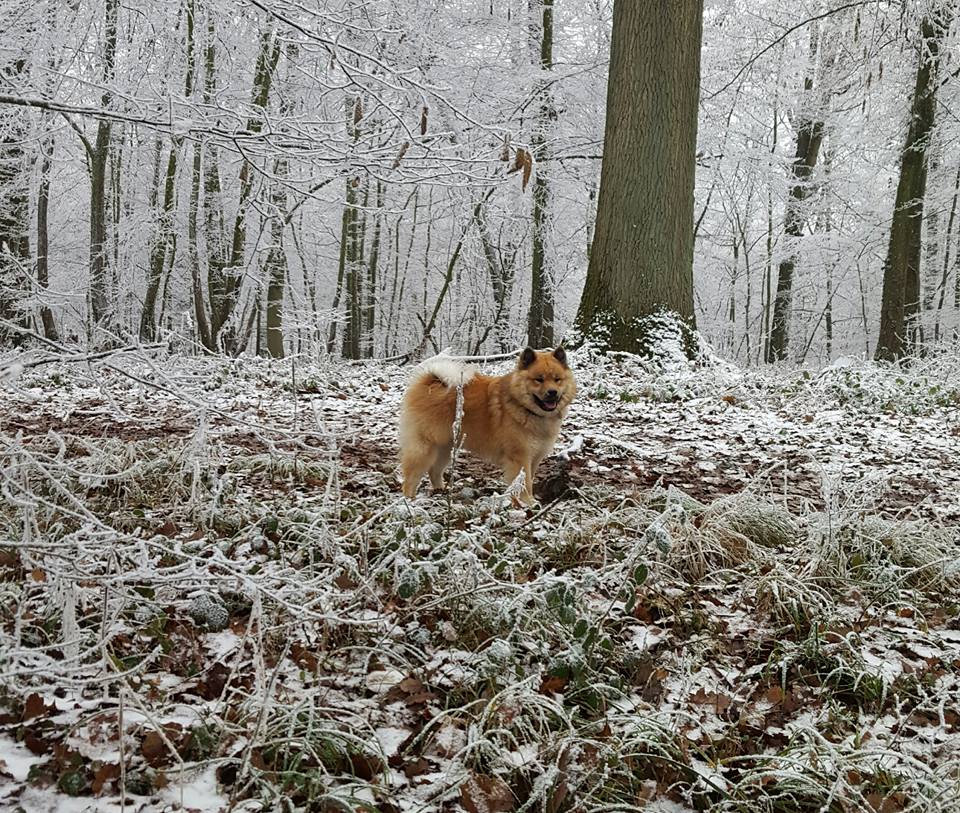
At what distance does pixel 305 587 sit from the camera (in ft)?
5.73

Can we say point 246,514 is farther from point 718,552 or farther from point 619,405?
point 619,405

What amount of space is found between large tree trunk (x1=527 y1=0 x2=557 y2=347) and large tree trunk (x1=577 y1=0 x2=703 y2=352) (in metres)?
4.65

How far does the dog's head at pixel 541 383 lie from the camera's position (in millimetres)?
4566

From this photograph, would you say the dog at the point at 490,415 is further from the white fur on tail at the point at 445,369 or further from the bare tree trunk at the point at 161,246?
the bare tree trunk at the point at 161,246

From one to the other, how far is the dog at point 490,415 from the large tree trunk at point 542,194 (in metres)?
9.03

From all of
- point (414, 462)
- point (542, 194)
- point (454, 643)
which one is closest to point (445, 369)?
point (414, 462)

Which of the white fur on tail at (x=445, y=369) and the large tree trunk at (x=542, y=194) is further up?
the large tree trunk at (x=542, y=194)

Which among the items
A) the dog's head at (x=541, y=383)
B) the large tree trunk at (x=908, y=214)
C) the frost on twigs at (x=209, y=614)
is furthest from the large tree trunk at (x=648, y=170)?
the frost on twigs at (x=209, y=614)

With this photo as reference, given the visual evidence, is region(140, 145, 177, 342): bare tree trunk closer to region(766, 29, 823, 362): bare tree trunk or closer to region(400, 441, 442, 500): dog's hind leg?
region(400, 441, 442, 500): dog's hind leg

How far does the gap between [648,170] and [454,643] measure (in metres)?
6.92

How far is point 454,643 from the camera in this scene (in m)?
2.49

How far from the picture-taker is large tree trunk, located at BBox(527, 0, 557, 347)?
44.3 ft

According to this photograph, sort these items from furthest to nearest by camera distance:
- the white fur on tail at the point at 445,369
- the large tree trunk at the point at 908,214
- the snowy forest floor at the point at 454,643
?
the large tree trunk at the point at 908,214 → the white fur on tail at the point at 445,369 → the snowy forest floor at the point at 454,643

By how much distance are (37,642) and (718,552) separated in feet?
8.92
